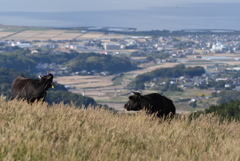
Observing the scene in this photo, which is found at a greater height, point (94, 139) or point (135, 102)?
point (94, 139)

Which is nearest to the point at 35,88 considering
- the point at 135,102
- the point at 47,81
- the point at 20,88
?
the point at 47,81

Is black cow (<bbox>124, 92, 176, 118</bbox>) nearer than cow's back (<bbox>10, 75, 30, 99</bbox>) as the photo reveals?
Yes

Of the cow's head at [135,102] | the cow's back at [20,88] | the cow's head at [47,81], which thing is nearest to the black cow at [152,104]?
the cow's head at [135,102]

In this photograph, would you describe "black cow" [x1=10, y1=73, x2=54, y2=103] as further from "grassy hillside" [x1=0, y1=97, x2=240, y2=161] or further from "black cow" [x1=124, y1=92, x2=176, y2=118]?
"grassy hillside" [x1=0, y1=97, x2=240, y2=161]

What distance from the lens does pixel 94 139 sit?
833 cm

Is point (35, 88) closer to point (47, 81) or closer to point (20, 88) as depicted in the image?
point (47, 81)

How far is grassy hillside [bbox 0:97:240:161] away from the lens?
7.44 metres

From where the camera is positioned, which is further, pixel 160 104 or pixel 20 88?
pixel 20 88

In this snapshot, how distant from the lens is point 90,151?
770 cm

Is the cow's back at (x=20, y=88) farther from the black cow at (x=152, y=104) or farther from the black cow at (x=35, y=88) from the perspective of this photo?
the black cow at (x=152, y=104)

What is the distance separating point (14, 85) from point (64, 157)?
778cm

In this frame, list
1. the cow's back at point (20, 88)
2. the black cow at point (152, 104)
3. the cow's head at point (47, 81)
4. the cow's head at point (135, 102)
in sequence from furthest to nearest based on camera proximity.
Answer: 1. the cow's back at point (20, 88)
2. the cow's head at point (135, 102)
3. the black cow at point (152, 104)
4. the cow's head at point (47, 81)

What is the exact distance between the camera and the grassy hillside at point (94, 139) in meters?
7.44

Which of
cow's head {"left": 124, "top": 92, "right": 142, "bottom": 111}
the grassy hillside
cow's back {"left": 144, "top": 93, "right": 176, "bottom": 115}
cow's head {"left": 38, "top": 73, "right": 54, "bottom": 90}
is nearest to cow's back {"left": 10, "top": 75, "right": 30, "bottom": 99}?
cow's head {"left": 38, "top": 73, "right": 54, "bottom": 90}
